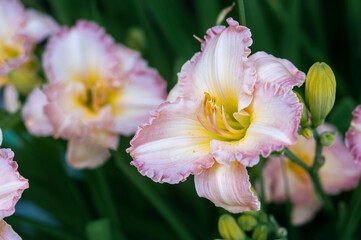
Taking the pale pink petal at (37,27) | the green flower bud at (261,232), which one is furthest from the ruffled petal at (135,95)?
the green flower bud at (261,232)

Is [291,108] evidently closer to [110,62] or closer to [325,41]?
[110,62]

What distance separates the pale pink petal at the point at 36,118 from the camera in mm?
746

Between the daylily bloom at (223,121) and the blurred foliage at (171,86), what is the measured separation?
0.19 meters

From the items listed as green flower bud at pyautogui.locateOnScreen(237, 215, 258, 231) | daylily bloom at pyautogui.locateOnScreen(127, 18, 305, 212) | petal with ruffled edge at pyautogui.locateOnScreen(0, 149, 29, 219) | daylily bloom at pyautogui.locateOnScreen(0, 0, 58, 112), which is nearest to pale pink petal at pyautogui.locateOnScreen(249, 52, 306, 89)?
daylily bloom at pyautogui.locateOnScreen(127, 18, 305, 212)

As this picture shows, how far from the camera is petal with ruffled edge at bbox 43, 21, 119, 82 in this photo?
0.78 meters

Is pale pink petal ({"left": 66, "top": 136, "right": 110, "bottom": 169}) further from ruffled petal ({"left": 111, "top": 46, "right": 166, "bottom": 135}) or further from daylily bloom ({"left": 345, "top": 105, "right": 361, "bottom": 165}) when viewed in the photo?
daylily bloom ({"left": 345, "top": 105, "right": 361, "bottom": 165})

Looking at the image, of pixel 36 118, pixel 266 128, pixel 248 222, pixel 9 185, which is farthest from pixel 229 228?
pixel 36 118

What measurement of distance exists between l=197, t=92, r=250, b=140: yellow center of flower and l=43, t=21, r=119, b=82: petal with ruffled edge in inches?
→ 11.1

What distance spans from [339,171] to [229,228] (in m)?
0.23

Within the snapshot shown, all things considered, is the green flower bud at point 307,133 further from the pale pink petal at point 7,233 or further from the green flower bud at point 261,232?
the pale pink petal at point 7,233

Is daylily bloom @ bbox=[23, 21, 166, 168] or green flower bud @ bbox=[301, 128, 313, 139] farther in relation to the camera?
daylily bloom @ bbox=[23, 21, 166, 168]

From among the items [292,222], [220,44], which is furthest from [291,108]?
[292,222]

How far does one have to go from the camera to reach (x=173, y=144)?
0.53 metres

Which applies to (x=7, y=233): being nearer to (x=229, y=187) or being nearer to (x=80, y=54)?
(x=229, y=187)
